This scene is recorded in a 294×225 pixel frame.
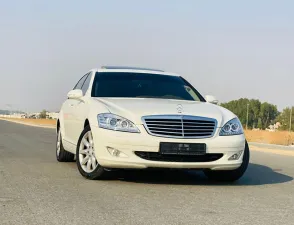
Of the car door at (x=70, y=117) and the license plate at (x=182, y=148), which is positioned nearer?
the license plate at (x=182, y=148)

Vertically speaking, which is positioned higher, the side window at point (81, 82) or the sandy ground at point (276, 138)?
the side window at point (81, 82)

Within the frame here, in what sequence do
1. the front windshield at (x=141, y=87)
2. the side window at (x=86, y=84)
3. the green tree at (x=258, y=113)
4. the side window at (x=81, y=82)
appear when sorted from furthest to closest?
the green tree at (x=258, y=113)
the side window at (x=81, y=82)
the side window at (x=86, y=84)
the front windshield at (x=141, y=87)

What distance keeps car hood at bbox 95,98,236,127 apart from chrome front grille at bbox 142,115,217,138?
0.09m

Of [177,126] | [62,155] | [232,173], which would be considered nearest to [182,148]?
[177,126]

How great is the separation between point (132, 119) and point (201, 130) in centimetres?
93

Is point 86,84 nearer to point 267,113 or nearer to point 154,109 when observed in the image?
point 154,109

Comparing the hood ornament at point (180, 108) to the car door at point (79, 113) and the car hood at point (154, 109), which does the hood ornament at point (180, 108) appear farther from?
the car door at point (79, 113)

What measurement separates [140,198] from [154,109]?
60.9 inches

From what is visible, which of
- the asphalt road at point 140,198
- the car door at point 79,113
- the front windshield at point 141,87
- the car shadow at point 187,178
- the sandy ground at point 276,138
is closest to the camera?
the asphalt road at point 140,198

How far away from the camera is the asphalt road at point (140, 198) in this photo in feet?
16.3

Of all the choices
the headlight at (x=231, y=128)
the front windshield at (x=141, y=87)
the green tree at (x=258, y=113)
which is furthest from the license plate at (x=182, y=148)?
the green tree at (x=258, y=113)

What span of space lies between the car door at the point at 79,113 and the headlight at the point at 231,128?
78.4 inches

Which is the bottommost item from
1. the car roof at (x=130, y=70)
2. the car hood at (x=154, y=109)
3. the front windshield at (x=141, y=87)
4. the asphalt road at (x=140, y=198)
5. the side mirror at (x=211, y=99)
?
the asphalt road at (x=140, y=198)

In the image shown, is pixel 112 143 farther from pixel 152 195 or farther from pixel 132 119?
pixel 152 195
